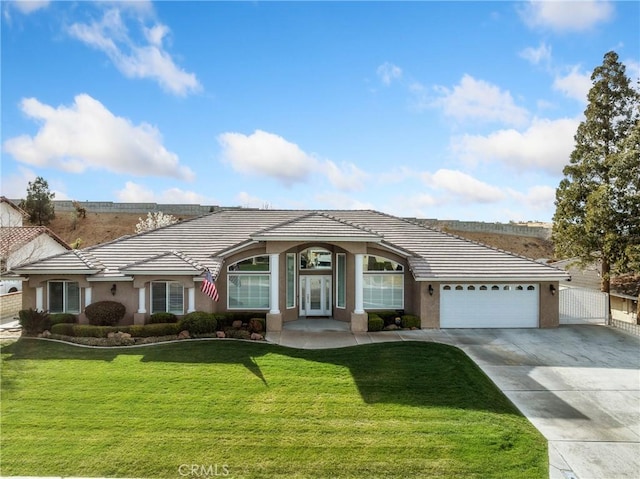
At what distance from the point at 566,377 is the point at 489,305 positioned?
21.6ft

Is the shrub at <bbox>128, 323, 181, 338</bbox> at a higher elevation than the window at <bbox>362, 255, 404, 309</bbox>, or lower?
lower

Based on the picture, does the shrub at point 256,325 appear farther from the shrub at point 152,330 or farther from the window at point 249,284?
the shrub at point 152,330

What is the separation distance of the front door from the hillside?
42294 millimetres

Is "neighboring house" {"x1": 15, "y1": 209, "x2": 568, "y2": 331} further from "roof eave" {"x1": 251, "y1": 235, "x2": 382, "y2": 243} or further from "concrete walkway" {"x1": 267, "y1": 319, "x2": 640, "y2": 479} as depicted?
"concrete walkway" {"x1": 267, "y1": 319, "x2": 640, "y2": 479}

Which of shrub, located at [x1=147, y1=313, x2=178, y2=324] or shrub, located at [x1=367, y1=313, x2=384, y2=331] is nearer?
shrub, located at [x1=147, y1=313, x2=178, y2=324]

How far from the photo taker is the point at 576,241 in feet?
71.1

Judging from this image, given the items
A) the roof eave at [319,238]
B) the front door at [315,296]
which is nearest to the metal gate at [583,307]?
the roof eave at [319,238]

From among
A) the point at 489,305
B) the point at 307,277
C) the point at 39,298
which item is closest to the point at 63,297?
the point at 39,298

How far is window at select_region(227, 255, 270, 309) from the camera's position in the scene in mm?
19750

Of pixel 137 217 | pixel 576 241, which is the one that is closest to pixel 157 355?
pixel 576 241

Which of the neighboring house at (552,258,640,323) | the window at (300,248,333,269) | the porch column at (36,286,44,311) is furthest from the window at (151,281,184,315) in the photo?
the neighboring house at (552,258,640,323)

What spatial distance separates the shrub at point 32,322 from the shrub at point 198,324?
6254mm

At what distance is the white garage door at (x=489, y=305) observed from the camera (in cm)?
1952

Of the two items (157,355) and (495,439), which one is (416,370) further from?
(157,355)
